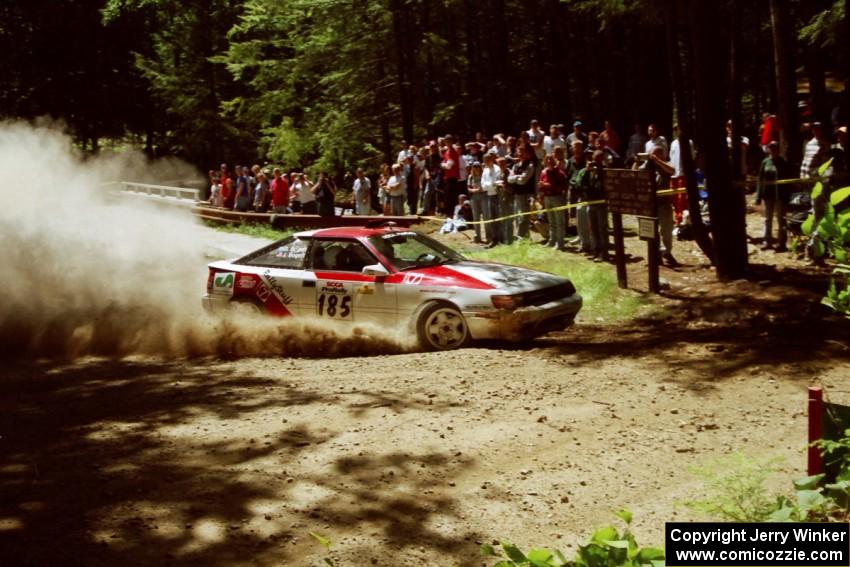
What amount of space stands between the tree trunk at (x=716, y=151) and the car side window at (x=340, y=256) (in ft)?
18.5

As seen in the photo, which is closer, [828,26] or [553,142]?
[553,142]

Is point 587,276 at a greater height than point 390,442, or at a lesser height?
greater

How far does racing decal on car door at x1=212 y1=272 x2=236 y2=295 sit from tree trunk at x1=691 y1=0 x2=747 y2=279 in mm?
7195

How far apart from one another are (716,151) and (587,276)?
112 inches

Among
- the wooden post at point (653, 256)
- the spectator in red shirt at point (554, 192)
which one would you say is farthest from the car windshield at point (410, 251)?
the spectator in red shirt at point (554, 192)

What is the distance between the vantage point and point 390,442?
27.3 feet

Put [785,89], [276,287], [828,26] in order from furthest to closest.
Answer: [828,26], [785,89], [276,287]

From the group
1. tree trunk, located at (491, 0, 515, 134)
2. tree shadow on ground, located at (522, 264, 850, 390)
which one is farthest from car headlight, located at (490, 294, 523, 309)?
tree trunk, located at (491, 0, 515, 134)

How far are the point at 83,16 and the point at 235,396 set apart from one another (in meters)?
48.0

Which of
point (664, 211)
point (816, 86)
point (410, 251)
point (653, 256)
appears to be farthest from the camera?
Answer: point (816, 86)

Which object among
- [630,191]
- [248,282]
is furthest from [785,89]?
[248,282]

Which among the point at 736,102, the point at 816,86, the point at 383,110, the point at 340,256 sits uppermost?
the point at 383,110

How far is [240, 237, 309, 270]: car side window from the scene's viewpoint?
13.3 metres

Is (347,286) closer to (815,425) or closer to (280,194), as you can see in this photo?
(815,425)
